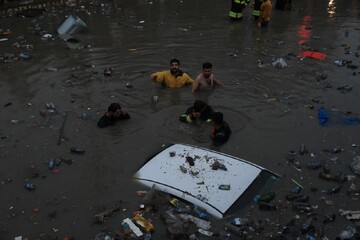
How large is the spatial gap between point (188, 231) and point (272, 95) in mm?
4126

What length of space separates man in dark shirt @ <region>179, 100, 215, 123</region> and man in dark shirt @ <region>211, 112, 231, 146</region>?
50 cm

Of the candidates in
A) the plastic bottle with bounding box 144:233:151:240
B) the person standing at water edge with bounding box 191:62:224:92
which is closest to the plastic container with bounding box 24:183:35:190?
the plastic bottle with bounding box 144:233:151:240

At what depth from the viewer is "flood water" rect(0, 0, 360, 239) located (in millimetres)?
4660

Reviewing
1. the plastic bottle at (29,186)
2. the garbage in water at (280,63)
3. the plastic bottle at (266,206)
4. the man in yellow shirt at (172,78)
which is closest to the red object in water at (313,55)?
the garbage in water at (280,63)

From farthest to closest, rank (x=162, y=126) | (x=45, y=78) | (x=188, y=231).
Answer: (x=45, y=78), (x=162, y=126), (x=188, y=231)

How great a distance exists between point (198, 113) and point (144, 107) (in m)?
1.27

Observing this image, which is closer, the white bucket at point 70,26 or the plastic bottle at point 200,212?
the plastic bottle at point 200,212

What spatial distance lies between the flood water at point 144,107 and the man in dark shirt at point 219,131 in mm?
131

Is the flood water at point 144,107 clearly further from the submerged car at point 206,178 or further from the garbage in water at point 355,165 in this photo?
the submerged car at point 206,178

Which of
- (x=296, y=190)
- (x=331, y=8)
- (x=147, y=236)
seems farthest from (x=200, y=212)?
(x=331, y=8)

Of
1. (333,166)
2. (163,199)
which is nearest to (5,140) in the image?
(163,199)

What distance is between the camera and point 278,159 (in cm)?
548

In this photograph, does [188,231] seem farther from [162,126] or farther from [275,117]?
[275,117]

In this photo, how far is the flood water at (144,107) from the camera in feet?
15.3
